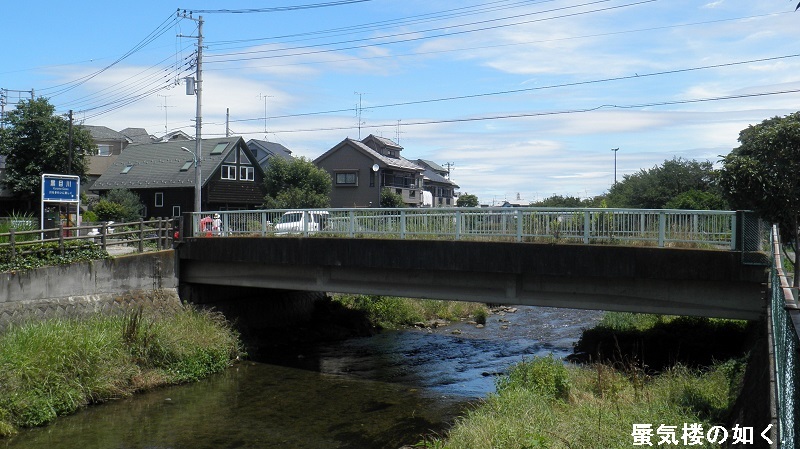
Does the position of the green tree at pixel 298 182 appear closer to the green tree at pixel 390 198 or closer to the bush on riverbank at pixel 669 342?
the green tree at pixel 390 198

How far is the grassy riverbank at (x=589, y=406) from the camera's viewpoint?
33.3 ft

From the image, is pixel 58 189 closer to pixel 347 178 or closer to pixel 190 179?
pixel 190 179

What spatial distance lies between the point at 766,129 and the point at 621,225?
3668 millimetres

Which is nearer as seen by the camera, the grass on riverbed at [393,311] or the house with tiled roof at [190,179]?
the grass on riverbed at [393,311]

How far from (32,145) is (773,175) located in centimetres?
4535

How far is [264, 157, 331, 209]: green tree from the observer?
49.8 m

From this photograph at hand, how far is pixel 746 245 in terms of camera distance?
14445 mm

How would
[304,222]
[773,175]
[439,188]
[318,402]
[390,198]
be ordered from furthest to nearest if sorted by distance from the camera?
[439,188], [390,198], [304,222], [318,402], [773,175]

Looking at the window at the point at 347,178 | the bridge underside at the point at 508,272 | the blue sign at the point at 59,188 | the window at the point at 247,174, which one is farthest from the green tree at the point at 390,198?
the bridge underside at the point at 508,272

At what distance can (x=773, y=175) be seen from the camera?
14203 mm

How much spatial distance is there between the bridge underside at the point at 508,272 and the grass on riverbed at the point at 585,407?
1.71 m

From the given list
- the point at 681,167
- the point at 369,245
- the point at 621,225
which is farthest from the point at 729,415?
the point at 681,167

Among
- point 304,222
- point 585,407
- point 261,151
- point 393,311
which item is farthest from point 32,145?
point 585,407

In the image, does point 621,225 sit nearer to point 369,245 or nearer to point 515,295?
point 515,295
